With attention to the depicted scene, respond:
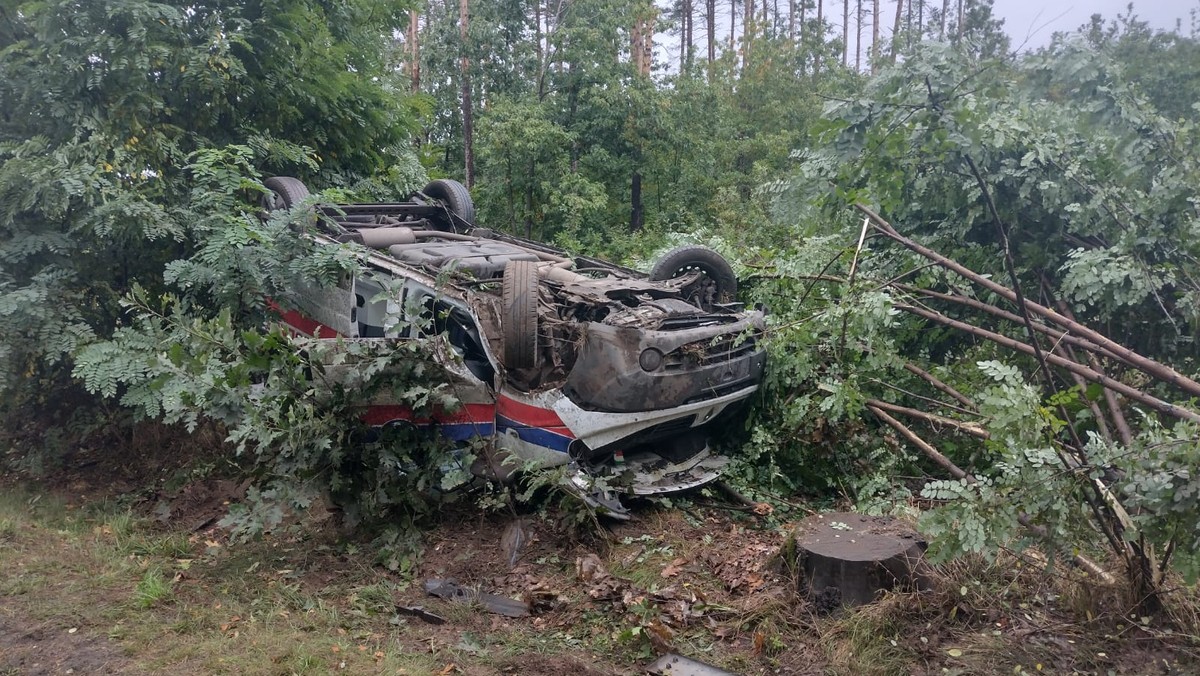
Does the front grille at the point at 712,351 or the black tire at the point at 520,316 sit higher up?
the black tire at the point at 520,316

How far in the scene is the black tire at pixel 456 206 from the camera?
861 centimetres

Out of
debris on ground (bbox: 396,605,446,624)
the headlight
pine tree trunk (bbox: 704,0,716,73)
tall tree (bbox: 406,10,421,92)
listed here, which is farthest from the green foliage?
pine tree trunk (bbox: 704,0,716,73)

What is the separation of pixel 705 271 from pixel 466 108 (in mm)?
11612

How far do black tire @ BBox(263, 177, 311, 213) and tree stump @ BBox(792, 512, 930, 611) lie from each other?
5.20m

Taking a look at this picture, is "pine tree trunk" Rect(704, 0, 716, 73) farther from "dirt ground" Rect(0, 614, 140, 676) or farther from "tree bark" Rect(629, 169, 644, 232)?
"dirt ground" Rect(0, 614, 140, 676)

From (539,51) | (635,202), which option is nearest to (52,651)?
(635,202)

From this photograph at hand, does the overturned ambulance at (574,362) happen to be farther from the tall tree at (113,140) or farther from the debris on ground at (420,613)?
the tall tree at (113,140)

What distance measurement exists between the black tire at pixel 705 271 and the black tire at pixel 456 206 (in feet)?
7.64

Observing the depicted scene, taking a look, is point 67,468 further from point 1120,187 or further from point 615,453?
point 1120,187

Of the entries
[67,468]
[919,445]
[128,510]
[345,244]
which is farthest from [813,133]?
[67,468]

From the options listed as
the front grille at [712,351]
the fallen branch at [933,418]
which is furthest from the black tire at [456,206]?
the fallen branch at [933,418]

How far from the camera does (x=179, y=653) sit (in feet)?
14.4

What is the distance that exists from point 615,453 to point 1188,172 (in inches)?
159

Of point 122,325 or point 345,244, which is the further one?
A: point 122,325
